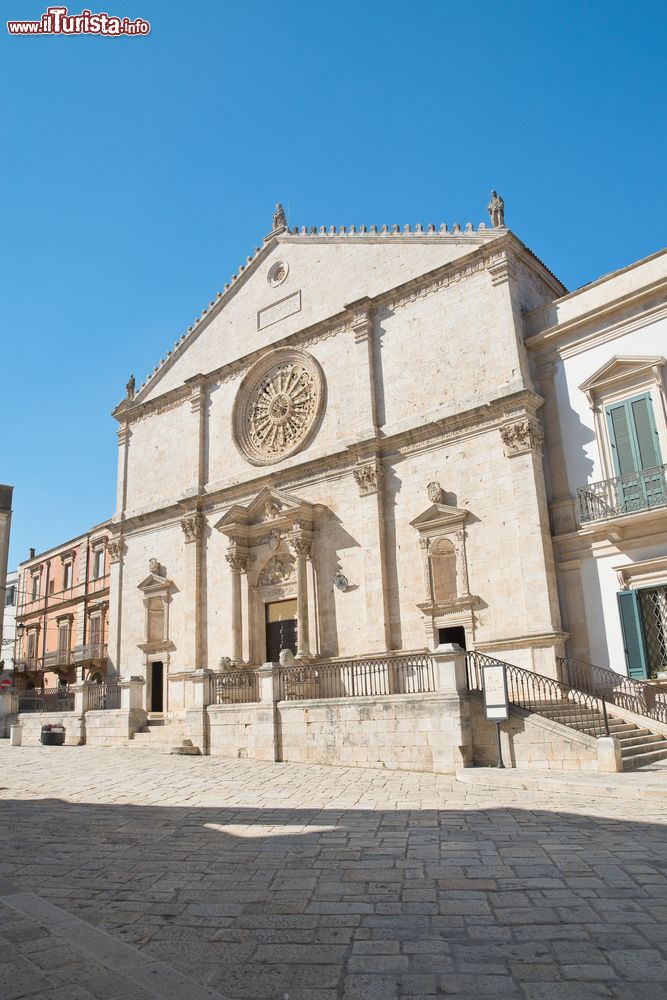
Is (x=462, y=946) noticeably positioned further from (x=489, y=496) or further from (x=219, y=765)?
(x=489, y=496)

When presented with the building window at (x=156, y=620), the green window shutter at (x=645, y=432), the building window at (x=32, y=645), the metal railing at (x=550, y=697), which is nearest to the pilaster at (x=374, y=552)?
the metal railing at (x=550, y=697)

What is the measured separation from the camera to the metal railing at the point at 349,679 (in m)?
16.1

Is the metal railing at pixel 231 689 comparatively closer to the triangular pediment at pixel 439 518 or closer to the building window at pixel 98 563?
the triangular pediment at pixel 439 518

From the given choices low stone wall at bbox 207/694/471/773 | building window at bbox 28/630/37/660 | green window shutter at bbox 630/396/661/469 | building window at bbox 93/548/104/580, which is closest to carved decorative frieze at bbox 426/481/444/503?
green window shutter at bbox 630/396/661/469

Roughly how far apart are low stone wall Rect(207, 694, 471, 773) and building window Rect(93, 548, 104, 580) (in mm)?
20017

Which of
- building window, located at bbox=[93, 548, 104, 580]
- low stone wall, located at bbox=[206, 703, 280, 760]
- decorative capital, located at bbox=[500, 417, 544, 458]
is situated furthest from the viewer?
building window, located at bbox=[93, 548, 104, 580]

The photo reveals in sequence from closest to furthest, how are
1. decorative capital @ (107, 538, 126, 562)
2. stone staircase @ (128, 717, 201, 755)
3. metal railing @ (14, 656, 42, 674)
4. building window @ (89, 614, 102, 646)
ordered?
stone staircase @ (128, 717, 201, 755) < decorative capital @ (107, 538, 126, 562) < building window @ (89, 614, 102, 646) < metal railing @ (14, 656, 42, 674)

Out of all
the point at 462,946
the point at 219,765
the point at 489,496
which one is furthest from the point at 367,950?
the point at 489,496

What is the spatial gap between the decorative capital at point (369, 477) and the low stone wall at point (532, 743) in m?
7.87

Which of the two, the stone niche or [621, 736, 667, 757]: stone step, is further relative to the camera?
the stone niche

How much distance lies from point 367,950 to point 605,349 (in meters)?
15.8

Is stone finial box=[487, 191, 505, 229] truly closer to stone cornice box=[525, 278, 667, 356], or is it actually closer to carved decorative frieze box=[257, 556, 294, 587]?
stone cornice box=[525, 278, 667, 356]

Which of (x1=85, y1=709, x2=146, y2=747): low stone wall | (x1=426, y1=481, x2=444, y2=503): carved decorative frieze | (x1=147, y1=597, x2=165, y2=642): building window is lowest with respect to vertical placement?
(x1=85, y1=709, x2=146, y2=747): low stone wall

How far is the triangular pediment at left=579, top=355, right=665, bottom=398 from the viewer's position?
53.7ft
